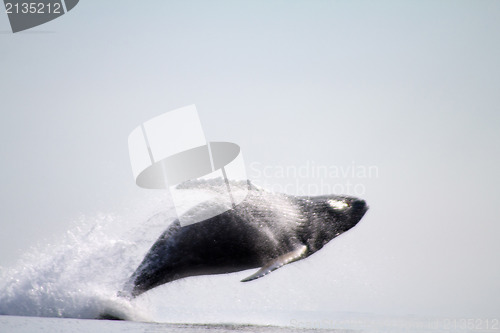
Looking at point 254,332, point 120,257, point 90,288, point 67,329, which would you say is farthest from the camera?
point 120,257

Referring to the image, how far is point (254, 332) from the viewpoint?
5105 millimetres

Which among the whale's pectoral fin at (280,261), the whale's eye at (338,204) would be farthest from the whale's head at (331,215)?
the whale's pectoral fin at (280,261)

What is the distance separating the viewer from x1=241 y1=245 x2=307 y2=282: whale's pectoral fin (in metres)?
8.39

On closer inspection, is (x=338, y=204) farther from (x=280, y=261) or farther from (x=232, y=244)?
(x=232, y=244)

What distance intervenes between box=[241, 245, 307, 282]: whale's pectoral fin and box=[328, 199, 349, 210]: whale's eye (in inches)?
49.7

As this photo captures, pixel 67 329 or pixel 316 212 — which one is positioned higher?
pixel 67 329

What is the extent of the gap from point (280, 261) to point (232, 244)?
114 centimetres

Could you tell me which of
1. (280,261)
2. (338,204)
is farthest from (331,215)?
(280,261)

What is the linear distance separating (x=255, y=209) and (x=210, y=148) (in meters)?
1.72

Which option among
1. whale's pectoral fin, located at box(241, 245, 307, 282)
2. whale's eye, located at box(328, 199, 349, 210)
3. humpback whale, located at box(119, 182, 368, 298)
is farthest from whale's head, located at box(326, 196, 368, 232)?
whale's pectoral fin, located at box(241, 245, 307, 282)

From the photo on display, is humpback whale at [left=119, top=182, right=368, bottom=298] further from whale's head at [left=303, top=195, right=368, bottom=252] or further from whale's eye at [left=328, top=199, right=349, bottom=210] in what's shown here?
whale's eye at [left=328, top=199, right=349, bottom=210]

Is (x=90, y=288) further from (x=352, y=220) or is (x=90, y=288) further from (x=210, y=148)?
(x=352, y=220)

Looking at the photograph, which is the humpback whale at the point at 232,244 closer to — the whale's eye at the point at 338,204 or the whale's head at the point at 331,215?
the whale's head at the point at 331,215

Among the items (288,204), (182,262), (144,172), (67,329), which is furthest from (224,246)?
(67,329)
